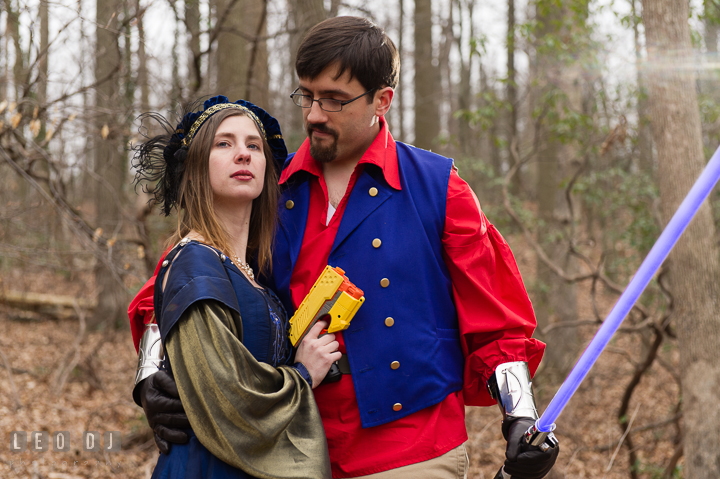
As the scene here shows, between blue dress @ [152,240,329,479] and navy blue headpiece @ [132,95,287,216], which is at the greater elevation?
navy blue headpiece @ [132,95,287,216]

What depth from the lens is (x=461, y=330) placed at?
7.27 ft

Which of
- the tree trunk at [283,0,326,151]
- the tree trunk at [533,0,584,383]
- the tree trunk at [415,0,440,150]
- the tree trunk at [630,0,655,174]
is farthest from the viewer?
the tree trunk at [415,0,440,150]

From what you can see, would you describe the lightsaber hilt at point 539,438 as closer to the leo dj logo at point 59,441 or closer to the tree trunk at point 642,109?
the leo dj logo at point 59,441

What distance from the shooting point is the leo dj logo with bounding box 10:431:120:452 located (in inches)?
191

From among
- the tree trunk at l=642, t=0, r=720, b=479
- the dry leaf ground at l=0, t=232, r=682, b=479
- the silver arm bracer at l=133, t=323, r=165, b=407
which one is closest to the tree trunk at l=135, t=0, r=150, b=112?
the dry leaf ground at l=0, t=232, r=682, b=479

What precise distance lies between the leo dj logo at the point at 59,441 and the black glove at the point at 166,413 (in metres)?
3.34

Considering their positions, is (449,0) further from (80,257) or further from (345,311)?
(345,311)

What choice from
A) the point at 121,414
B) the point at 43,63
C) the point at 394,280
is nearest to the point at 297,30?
the point at 43,63

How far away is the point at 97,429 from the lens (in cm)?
566

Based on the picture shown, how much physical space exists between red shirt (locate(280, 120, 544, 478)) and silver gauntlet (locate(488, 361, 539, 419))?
1.6 inches

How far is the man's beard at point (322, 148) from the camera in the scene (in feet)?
7.57

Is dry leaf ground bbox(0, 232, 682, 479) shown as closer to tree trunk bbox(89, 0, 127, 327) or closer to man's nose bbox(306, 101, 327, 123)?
tree trunk bbox(89, 0, 127, 327)

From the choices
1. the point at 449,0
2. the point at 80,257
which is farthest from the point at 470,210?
the point at 449,0

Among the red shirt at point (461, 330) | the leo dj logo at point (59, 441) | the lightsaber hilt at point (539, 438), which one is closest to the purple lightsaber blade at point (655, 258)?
the lightsaber hilt at point (539, 438)
